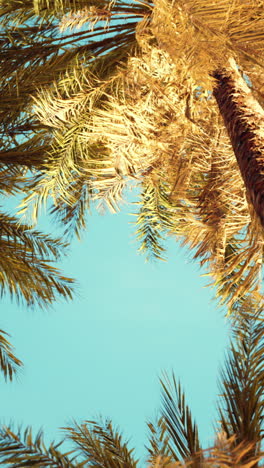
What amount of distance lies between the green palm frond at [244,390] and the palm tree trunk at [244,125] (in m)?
0.94

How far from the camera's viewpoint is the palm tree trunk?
11.2 feet

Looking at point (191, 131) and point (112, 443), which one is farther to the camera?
point (191, 131)

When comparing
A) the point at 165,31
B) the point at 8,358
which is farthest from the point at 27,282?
the point at 165,31

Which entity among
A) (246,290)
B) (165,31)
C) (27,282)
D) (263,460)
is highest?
(165,31)

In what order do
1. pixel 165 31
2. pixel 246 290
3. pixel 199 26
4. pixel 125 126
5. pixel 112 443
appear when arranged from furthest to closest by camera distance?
1. pixel 125 126
2. pixel 246 290
3. pixel 165 31
4. pixel 199 26
5. pixel 112 443

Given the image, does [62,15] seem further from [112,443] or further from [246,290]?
[112,443]

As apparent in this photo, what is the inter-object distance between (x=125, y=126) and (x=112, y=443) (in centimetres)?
307

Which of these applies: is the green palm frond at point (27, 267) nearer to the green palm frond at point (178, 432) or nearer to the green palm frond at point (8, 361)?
the green palm frond at point (8, 361)

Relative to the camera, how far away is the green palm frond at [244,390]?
207cm

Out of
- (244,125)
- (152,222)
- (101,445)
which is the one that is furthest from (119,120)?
(101,445)

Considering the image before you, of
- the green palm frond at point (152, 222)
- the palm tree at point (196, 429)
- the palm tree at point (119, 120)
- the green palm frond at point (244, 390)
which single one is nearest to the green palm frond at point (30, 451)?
the palm tree at point (196, 429)

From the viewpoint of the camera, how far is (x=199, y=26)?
11.6ft

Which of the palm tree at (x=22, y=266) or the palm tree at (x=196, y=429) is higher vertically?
the palm tree at (x=22, y=266)

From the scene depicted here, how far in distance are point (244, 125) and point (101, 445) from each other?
2.27m
